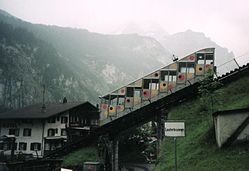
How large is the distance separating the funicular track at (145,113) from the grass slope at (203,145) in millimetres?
778

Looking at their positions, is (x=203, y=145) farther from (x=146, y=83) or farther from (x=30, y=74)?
(x=30, y=74)

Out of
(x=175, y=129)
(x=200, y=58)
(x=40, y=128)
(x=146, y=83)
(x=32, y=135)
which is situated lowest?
(x=32, y=135)

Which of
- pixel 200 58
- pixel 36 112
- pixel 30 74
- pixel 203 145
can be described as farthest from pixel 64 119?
pixel 30 74

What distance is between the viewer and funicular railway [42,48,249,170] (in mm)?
28459

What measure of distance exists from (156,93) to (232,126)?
49.6ft

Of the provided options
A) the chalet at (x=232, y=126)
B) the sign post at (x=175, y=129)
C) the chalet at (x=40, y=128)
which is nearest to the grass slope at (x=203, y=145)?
the chalet at (x=232, y=126)

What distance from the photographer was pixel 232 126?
1441 centimetres

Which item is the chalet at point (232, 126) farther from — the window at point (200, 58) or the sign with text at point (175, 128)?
the window at point (200, 58)

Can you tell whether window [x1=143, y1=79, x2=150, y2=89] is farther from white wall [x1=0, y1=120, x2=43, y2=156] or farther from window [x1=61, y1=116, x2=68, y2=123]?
window [x1=61, y1=116, x2=68, y2=123]

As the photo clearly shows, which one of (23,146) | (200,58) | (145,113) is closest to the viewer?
(145,113)

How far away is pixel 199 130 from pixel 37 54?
123145 mm

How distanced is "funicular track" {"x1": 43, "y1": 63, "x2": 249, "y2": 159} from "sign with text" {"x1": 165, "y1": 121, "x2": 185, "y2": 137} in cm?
1833

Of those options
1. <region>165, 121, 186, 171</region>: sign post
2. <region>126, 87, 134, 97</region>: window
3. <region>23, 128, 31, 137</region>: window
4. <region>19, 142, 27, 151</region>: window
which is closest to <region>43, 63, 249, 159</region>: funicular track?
<region>126, 87, 134, 97</region>: window

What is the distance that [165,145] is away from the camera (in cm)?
1995
